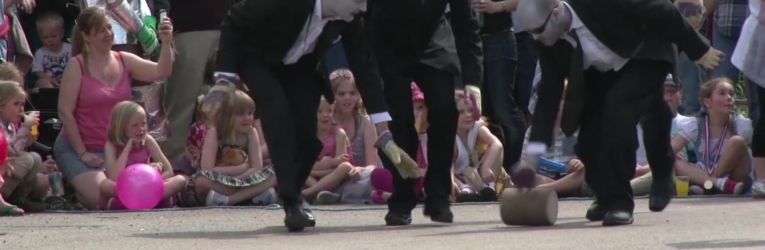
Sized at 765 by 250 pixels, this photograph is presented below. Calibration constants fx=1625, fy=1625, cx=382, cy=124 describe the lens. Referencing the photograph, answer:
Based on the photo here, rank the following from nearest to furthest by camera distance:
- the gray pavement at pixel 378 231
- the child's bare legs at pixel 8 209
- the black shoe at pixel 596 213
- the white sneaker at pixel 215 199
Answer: the gray pavement at pixel 378 231
the black shoe at pixel 596 213
the child's bare legs at pixel 8 209
the white sneaker at pixel 215 199

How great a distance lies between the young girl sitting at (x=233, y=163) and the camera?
Answer: 10.9 m

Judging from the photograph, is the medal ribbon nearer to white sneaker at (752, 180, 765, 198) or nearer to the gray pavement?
white sneaker at (752, 180, 765, 198)

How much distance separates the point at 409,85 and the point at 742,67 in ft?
9.04

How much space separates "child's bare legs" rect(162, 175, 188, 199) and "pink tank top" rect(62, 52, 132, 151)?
22.3 inches

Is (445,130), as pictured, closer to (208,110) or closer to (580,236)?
(580,236)

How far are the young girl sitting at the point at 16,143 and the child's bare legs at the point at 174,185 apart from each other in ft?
2.79

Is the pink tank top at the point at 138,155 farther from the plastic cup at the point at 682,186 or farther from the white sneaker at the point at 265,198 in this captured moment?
the plastic cup at the point at 682,186

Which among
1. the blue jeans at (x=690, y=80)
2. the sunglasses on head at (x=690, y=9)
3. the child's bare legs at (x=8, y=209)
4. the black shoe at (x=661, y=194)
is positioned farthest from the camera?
the blue jeans at (x=690, y=80)

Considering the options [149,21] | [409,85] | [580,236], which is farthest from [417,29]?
[149,21]

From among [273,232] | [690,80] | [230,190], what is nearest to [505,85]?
[690,80]

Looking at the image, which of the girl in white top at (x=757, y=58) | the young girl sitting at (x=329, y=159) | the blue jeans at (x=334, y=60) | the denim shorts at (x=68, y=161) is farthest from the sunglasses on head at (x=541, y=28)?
the blue jeans at (x=334, y=60)

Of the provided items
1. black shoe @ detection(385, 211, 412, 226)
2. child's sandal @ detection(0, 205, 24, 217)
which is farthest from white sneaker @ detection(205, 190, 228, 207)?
black shoe @ detection(385, 211, 412, 226)

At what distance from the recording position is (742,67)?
1034cm

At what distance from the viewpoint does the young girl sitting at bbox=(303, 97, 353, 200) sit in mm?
11164
